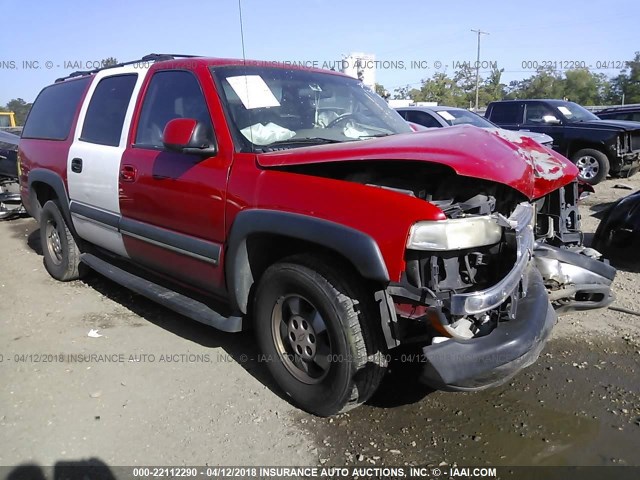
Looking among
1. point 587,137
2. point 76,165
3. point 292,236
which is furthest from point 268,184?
point 587,137

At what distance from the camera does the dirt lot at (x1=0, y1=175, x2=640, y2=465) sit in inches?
106

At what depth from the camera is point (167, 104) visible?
3.68m

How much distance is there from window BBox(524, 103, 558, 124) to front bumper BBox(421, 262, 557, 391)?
10142mm

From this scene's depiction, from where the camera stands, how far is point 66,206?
4.76 meters

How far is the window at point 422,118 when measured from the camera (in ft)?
33.8

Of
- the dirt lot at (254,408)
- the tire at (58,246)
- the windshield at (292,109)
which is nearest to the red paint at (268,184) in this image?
the windshield at (292,109)

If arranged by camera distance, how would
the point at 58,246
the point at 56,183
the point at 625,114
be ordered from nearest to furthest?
the point at 56,183 < the point at 58,246 < the point at 625,114

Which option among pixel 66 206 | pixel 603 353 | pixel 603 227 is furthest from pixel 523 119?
pixel 66 206

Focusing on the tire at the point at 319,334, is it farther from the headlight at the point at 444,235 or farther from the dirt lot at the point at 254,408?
the headlight at the point at 444,235

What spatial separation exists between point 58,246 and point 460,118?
7.84m

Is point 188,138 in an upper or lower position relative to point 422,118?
upper

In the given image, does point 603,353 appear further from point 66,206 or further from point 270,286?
point 66,206

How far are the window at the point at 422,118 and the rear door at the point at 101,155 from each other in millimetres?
6988

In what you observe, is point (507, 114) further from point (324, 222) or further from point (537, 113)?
point (324, 222)
